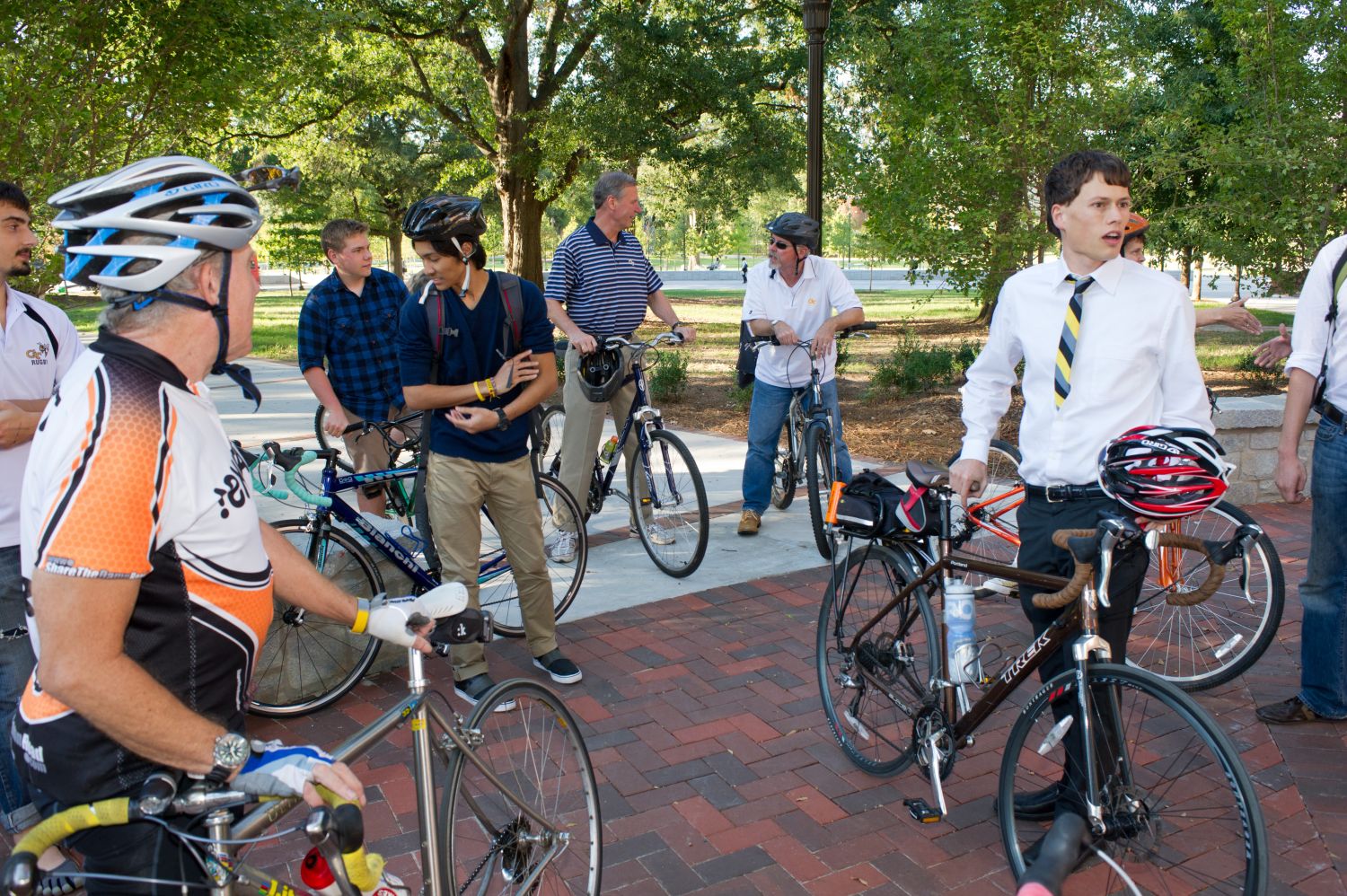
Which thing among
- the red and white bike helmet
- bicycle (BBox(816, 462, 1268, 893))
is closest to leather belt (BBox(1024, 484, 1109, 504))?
bicycle (BBox(816, 462, 1268, 893))

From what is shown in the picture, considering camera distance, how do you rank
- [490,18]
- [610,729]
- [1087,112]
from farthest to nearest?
[490,18]
[1087,112]
[610,729]

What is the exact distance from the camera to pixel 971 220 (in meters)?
10.4

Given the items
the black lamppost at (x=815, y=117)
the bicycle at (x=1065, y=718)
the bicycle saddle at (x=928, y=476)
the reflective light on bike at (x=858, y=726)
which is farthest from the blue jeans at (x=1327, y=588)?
the black lamppost at (x=815, y=117)

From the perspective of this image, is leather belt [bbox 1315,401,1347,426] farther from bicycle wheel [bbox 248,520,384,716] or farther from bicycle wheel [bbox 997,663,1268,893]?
bicycle wheel [bbox 248,520,384,716]

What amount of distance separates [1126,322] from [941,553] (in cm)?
92

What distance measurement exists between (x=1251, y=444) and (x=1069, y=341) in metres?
5.17

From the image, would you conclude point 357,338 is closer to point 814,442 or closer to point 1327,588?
point 814,442

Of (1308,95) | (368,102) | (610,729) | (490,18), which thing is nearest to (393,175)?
(368,102)

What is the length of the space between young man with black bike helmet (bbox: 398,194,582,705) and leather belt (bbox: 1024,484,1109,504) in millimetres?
2123

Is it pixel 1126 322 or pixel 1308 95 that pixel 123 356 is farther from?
pixel 1308 95

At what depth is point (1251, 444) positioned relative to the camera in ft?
24.8

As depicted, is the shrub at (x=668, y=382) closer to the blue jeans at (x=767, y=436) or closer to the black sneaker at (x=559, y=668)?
the blue jeans at (x=767, y=436)

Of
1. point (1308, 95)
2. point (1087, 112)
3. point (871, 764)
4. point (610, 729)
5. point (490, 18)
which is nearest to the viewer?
point (871, 764)

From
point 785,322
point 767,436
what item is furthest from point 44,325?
point 767,436
